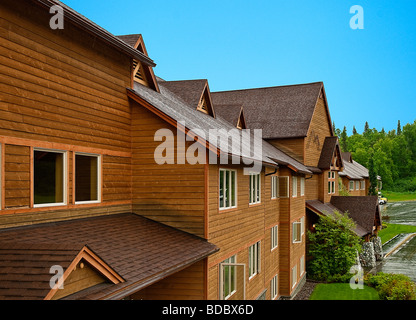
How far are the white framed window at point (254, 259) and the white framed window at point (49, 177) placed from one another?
29.8 ft

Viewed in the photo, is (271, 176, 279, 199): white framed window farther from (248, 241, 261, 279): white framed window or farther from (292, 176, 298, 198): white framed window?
(248, 241, 261, 279): white framed window

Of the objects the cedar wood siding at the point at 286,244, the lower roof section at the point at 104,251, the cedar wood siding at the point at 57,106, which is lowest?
the cedar wood siding at the point at 286,244

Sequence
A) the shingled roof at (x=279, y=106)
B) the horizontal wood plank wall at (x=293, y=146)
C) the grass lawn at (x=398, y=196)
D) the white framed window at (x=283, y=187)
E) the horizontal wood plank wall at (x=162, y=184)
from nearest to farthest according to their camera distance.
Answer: the horizontal wood plank wall at (x=162, y=184)
the white framed window at (x=283, y=187)
the horizontal wood plank wall at (x=293, y=146)
the shingled roof at (x=279, y=106)
the grass lawn at (x=398, y=196)

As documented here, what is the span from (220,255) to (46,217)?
5801mm

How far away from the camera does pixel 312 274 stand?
92.6ft

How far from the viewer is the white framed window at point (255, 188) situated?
54.1ft

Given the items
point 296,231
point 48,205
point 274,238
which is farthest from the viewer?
point 296,231

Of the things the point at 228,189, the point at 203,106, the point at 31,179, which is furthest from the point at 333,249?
the point at 31,179

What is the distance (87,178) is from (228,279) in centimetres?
610

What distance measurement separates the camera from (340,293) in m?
23.8

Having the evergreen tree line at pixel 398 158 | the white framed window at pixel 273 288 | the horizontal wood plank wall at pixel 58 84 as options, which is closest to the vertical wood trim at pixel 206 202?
the horizontal wood plank wall at pixel 58 84

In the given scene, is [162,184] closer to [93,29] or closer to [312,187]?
[93,29]

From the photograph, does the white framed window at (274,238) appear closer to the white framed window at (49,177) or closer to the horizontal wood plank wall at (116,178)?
the horizontal wood plank wall at (116,178)
